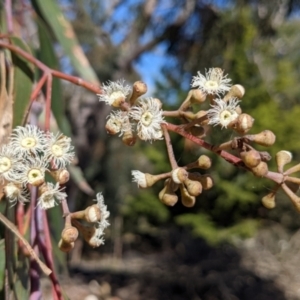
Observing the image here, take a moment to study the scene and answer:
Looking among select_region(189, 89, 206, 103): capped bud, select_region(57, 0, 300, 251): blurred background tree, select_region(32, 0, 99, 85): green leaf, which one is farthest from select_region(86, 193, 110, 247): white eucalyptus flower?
select_region(57, 0, 300, 251): blurred background tree

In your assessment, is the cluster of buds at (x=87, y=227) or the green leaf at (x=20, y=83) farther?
the green leaf at (x=20, y=83)

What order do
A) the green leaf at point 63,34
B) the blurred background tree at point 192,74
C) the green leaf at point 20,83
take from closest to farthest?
the green leaf at point 20,83, the green leaf at point 63,34, the blurred background tree at point 192,74

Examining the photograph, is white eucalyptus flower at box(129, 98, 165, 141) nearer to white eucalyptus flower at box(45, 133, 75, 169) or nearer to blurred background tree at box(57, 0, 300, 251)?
white eucalyptus flower at box(45, 133, 75, 169)

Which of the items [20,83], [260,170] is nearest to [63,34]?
[20,83]

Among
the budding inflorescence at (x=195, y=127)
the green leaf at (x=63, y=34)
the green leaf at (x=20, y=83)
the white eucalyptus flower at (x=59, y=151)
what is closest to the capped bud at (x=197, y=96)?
the budding inflorescence at (x=195, y=127)

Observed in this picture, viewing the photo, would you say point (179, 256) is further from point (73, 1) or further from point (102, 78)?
point (73, 1)

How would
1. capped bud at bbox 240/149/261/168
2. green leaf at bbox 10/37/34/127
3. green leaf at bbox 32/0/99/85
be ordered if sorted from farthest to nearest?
green leaf at bbox 32/0/99/85
green leaf at bbox 10/37/34/127
capped bud at bbox 240/149/261/168

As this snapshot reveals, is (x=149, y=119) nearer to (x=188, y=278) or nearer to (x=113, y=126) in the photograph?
(x=113, y=126)

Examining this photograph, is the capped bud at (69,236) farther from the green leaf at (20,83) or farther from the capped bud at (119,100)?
the green leaf at (20,83)
